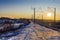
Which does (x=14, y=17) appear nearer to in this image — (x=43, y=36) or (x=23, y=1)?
(x=23, y=1)

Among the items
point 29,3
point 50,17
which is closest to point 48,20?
point 50,17

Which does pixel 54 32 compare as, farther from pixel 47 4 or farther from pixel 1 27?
pixel 1 27

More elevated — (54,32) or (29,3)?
(29,3)

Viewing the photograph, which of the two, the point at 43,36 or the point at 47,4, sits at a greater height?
the point at 47,4

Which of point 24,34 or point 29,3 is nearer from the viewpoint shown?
point 24,34

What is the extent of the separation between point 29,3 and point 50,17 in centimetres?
51

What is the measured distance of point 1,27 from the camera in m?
2.71

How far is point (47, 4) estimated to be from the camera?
9.48ft

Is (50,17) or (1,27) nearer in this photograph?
(1,27)

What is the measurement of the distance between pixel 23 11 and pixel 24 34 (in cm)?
47

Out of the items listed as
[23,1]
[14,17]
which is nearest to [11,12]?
[14,17]

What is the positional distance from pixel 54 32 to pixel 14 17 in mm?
839

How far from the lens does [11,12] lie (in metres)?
2.84

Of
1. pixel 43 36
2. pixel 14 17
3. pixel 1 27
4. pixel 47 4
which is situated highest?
pixel 47 4
